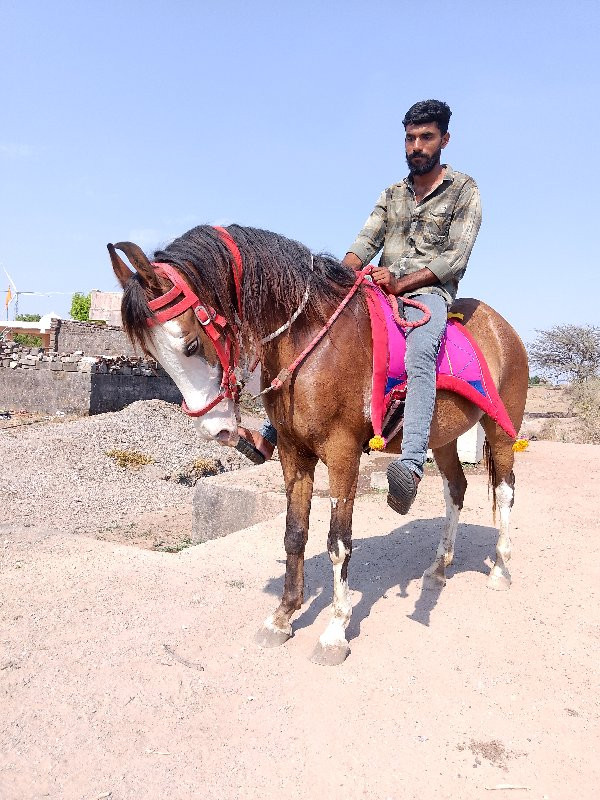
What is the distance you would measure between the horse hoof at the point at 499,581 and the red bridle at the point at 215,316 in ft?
8.45

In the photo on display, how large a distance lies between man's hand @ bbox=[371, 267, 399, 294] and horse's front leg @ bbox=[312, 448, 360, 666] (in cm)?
97

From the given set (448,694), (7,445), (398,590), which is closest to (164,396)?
(7,445)

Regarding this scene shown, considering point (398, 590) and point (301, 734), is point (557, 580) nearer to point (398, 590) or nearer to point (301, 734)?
point (398, 590)

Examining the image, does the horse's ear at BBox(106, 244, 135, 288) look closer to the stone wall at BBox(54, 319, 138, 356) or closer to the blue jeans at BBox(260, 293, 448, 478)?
the blue jeans at BBox(260, 293, 448, 478)

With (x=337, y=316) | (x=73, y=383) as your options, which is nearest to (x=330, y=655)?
(x=337, y=316)

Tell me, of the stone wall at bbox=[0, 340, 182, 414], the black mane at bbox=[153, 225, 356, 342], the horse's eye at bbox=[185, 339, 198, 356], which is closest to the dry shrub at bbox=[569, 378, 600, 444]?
the stone wall at bbox=[0, 340, 182, 414]

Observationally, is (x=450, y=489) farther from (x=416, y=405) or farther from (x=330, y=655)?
(x=330, y=655)

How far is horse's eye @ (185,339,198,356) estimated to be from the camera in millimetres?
2613

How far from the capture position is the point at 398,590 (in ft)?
14.0

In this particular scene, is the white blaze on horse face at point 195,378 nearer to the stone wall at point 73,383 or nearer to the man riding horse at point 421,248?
the man riding horse at point 421,248

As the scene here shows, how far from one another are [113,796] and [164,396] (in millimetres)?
15183

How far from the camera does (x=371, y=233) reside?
3807 mm

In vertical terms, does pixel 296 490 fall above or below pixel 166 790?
above

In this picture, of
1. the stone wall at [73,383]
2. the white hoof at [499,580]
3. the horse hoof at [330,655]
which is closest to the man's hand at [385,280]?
the horse hoof at [330,655]
